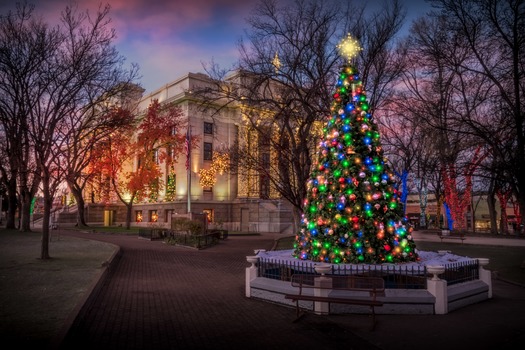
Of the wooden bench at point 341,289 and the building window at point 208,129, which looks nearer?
the wooden bench at point 341,289

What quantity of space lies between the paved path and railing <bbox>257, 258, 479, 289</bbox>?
82cm

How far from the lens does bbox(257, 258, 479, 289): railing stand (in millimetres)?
10203

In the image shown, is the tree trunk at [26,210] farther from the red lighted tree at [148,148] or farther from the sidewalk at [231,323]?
the sidewalk at [231,323]

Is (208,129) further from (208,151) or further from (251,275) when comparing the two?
(251,275)

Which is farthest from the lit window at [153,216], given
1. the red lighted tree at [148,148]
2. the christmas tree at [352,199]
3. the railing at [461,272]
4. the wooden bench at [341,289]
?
the railing at [461,272]

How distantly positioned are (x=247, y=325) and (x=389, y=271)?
3.94m

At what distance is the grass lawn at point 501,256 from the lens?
15661 mm

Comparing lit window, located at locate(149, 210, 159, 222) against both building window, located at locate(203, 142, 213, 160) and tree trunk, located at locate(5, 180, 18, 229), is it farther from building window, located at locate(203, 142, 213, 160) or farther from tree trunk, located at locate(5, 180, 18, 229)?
tree trunk, located at locate(5, 180, 18, 229)

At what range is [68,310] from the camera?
939 centimetres

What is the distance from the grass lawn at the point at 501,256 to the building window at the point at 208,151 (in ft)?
75.8

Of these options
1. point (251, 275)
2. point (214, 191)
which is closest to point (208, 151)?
point (214, 191)

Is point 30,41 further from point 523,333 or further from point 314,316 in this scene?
point 523,333

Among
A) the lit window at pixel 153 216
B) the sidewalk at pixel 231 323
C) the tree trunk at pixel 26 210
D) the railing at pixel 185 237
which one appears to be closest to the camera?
the sidewalk at pixel 231 323

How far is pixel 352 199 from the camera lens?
11836 mm
